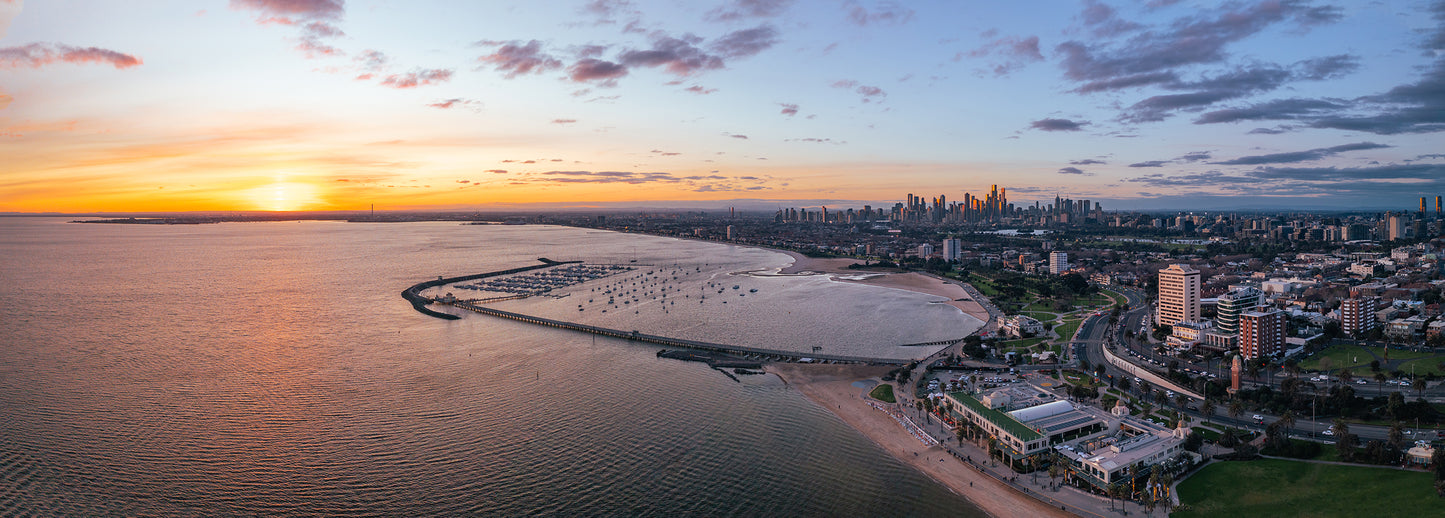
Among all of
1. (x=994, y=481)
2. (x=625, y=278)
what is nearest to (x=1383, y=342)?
(x=994, y=481)

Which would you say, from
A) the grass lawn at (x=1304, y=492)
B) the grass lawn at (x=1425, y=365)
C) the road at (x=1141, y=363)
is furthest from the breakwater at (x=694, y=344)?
the grass lawn at (x=1425, y=365)

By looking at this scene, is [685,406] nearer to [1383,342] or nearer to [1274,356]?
[1274,356]

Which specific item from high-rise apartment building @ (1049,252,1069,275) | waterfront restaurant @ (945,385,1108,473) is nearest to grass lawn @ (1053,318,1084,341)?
waterfront restaurant @ (945,385,1108,473)

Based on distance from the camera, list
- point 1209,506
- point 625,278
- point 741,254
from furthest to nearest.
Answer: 1. point 741,254
2. point 625,278
3. point 1209,506

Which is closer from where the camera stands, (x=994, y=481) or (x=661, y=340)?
A: (x=994, y=481)

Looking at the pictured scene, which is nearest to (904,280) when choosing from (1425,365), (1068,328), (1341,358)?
(1068,328)

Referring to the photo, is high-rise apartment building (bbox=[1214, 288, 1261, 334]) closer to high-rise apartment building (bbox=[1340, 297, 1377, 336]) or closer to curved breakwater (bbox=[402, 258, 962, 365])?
high-rise apartment building (bbox=[1340, 297, 1377, 336])
